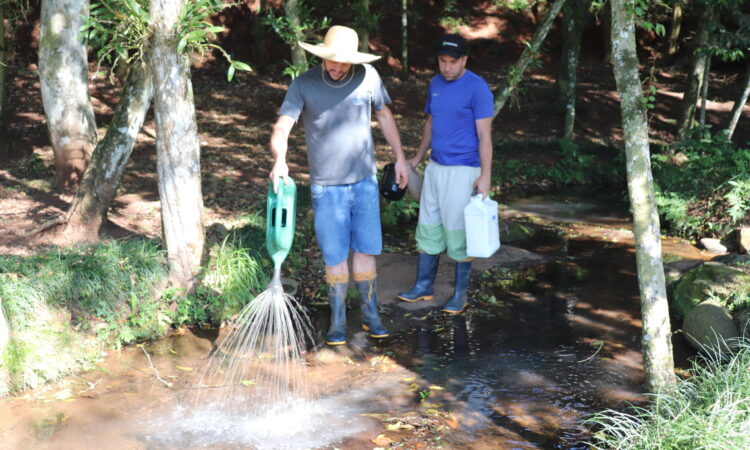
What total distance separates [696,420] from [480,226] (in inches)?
90.3

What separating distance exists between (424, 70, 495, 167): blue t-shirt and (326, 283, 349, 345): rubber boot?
136 centimetres

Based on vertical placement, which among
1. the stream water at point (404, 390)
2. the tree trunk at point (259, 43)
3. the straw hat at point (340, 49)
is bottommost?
the stream water at point (404, 390)

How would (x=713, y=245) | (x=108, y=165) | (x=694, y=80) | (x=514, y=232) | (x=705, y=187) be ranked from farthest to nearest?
(x=694, y=80), (x=705, y=187), (x=514, y=232), (x=713, y=245), (x=108, y=165)

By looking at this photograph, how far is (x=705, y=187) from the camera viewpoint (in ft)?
32.9

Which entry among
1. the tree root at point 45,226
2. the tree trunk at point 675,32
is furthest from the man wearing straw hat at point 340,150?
the tree trunk at point 675,32

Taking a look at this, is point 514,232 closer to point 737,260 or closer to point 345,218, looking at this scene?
point 737,260

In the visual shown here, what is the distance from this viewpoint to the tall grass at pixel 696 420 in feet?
11.1

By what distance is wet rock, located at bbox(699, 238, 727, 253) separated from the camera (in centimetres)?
852

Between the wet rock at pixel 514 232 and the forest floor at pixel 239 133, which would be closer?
the forest floor at pixel 239 133

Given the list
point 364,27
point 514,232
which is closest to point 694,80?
point 514,232

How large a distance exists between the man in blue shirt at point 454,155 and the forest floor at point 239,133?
8.76ft

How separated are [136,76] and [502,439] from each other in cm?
489

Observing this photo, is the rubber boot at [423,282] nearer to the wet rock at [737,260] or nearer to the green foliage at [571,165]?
the wet rock at [737,260]

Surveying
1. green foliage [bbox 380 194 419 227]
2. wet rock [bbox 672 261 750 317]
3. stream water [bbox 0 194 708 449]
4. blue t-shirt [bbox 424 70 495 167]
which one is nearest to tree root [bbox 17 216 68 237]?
stream water [bbox 0 194 708 449]
